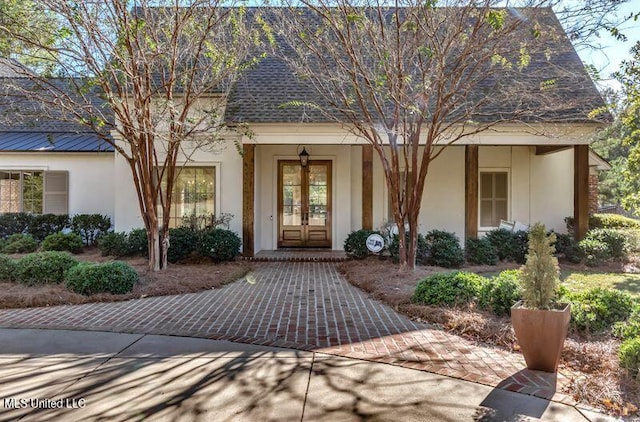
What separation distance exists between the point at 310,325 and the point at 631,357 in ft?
11.0

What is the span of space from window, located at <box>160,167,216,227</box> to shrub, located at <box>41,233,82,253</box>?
8.40ft

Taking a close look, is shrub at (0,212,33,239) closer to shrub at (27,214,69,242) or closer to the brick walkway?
shrub at (27,214,69,242)

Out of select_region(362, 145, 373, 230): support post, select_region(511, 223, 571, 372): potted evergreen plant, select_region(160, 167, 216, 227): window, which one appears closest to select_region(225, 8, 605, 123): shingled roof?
select_region(362, 145, 373, 230): support post

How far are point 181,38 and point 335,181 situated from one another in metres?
5.88

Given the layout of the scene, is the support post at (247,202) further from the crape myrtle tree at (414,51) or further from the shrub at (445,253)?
the shrub at (445,253)

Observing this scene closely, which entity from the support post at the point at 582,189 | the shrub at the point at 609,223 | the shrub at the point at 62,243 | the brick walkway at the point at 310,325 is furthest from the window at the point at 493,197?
the shrub at the point at 62,243

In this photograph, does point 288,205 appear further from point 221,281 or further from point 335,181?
point 221,281

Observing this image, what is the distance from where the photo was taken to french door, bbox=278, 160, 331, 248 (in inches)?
505

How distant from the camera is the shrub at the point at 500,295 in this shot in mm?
5477

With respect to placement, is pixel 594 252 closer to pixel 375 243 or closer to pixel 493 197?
pixel 493 197

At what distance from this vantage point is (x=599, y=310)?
16.3 feet

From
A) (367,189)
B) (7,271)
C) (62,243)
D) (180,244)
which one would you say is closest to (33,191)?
(62,243)

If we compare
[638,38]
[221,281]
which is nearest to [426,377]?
[221,281]

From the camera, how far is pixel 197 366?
411 cm
